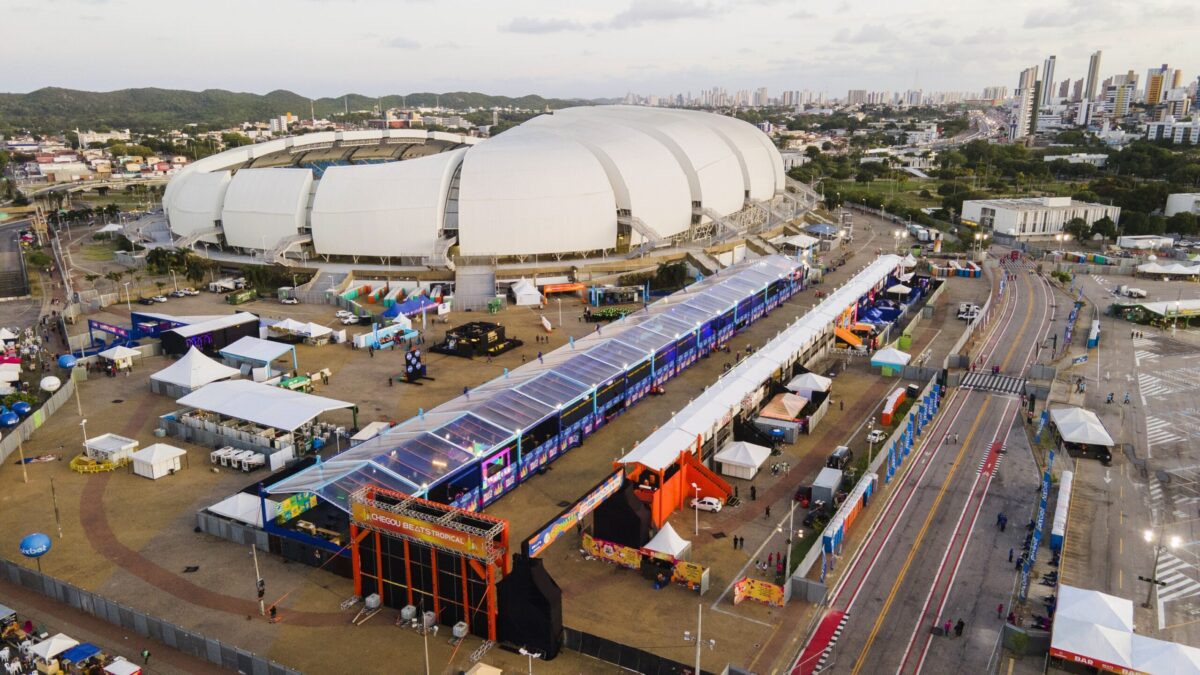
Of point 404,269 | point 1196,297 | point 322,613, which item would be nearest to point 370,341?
point 404,269

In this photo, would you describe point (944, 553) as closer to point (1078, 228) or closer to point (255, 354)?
point (255, 354)

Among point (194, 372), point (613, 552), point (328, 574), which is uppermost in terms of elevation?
point (194, 372)

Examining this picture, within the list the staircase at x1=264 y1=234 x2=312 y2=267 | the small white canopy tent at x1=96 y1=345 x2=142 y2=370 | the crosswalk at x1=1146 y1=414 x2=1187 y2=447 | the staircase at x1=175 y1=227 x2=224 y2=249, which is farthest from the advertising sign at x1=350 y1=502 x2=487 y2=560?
the staircase at x1=175 y1=227 x2=224 y2=249

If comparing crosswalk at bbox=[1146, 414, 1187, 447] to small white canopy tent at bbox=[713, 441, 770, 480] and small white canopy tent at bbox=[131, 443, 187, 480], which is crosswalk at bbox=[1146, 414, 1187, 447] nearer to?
small white canopy tent at bbox=[713, 441, 770, 480]

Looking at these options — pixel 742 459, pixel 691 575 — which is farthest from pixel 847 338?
pixel 691 575

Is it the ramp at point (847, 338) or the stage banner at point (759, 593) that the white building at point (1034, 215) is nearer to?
the ramp at point (847, 338)
